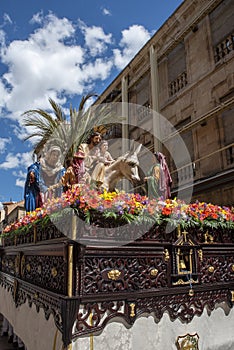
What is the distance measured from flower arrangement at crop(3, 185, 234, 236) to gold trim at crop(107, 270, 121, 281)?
569 millimetres

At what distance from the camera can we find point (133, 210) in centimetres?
324

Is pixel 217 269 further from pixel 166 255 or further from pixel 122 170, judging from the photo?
pixel 122 170

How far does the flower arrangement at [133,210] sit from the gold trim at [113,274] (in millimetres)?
569

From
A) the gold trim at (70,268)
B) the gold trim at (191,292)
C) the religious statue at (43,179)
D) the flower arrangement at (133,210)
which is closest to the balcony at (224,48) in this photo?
the religious statue at (43,179)

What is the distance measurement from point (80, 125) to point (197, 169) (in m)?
7.51

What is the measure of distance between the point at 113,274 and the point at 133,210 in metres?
0.75

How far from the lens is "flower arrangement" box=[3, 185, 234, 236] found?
299 centimetres

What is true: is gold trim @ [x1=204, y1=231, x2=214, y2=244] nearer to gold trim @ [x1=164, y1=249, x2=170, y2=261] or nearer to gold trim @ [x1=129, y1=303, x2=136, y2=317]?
gold trim @ [x1=164, y1=249, x2=170, y2=261]

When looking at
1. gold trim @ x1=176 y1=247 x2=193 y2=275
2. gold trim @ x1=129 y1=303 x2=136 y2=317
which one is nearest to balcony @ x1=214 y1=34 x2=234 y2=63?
gold trim @ x1=176 y1=247 x2=193 y2=275

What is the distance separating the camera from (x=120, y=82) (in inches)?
719

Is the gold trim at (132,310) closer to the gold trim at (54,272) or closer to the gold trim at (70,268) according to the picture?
the gold trim at (70,268)

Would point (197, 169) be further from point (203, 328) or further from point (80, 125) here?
point (203, 328)

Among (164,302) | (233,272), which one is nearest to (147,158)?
(233,272)

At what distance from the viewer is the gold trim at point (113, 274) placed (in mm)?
2998
